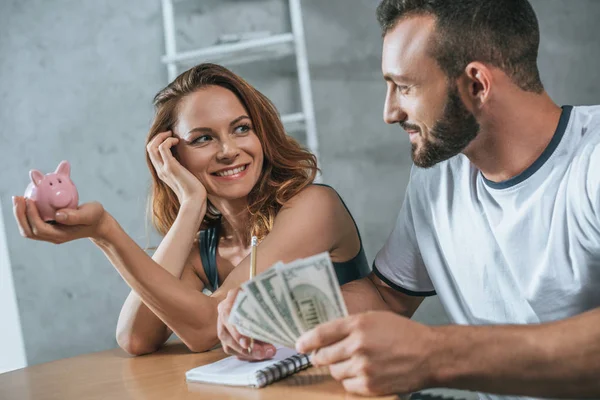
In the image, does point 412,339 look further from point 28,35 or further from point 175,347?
point 28,35

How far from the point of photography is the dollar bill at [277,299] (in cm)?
96

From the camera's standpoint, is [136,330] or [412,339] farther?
[136,330]

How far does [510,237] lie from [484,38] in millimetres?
395

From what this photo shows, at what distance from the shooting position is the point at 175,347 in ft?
5.31

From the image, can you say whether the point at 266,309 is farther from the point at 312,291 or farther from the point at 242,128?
the point at 242,128

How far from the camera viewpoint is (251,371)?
1131 mm

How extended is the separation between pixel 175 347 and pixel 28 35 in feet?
7.50

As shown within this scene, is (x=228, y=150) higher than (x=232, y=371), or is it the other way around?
(x=228, y=150)

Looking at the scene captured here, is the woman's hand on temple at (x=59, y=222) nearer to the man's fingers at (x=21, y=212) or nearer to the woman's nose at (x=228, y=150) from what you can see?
the man's fingers at (x=21, y=212)

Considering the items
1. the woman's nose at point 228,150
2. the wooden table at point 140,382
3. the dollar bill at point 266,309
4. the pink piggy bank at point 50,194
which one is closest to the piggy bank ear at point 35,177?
the pink piggy bank at point 50,194

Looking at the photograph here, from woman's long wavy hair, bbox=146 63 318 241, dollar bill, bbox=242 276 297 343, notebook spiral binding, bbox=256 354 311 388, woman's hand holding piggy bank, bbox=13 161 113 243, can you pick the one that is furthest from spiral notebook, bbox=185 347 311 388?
woman's long wavy hair, bbox=146 63 318 241

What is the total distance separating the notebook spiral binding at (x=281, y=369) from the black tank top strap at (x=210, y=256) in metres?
0.75

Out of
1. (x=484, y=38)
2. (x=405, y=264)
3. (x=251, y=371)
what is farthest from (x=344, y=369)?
(x=484, y=38)

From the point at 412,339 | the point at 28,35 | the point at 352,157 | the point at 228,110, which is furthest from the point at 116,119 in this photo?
the point at 412,339
